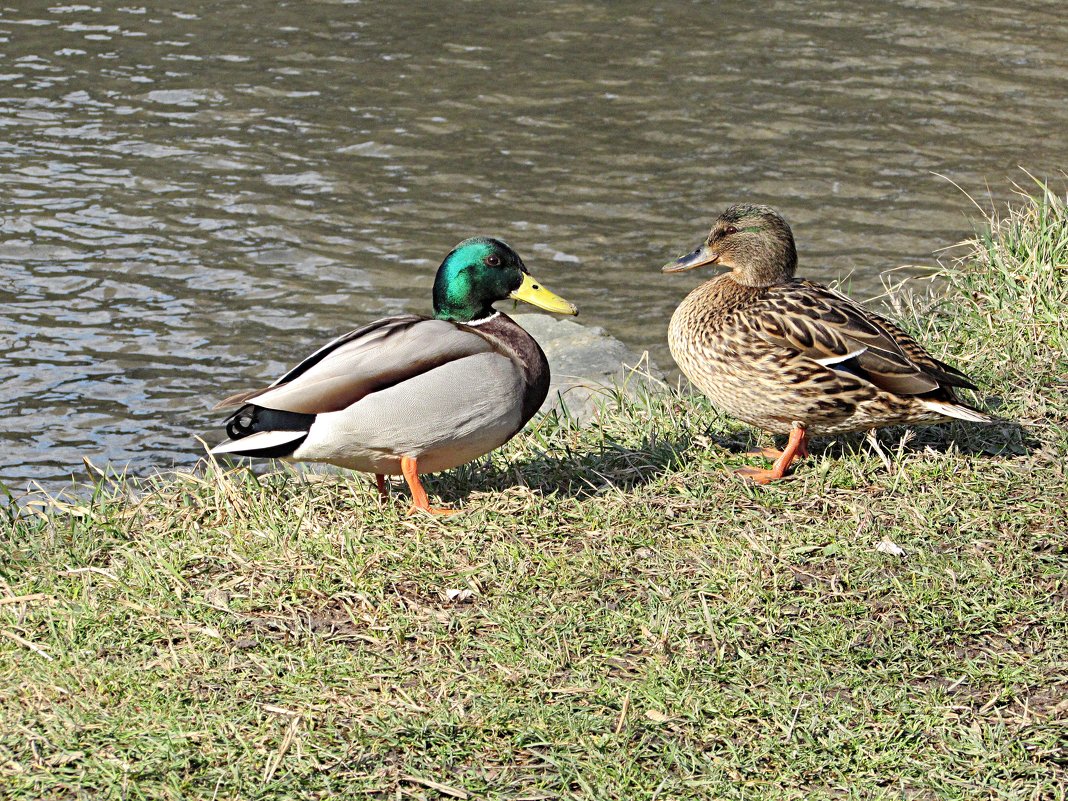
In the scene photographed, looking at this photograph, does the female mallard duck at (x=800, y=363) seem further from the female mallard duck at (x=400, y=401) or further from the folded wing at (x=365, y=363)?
the folded wing at (x=365, y=363)

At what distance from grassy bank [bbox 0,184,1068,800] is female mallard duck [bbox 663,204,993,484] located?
0.21 metres

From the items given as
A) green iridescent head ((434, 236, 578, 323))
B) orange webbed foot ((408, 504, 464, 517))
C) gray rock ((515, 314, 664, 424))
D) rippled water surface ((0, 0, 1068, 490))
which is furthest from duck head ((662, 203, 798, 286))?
rippled water surface ((0, 0, 1068, 490))

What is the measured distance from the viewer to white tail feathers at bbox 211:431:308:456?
12.4 ft

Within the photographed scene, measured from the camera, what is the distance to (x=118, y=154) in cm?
972

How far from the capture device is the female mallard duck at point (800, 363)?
405cm

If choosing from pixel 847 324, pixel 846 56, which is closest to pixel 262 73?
pixel 846 56

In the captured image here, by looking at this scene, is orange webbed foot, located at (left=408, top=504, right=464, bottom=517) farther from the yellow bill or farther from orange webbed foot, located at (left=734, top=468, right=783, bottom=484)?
orange webbed foot, located at (left=734, top=468, right=783, bottom=484)

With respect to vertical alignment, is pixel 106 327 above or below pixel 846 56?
below

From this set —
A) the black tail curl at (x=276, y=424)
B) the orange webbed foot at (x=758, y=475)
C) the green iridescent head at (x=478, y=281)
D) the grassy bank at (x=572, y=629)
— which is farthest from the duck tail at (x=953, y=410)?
the black tail curl at (x=276, y=424)

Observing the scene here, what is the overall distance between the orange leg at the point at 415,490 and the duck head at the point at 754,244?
120cm

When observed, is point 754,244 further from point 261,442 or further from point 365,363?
point 261,442

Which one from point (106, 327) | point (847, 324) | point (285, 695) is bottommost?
point (106, 327)

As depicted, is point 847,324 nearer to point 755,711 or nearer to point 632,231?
point 755,711

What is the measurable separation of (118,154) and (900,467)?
737 centimetres
